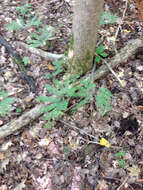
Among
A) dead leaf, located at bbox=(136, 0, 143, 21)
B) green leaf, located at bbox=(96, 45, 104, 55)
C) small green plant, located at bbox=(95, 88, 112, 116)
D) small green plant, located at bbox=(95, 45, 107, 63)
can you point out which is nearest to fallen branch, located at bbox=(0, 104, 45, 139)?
small green plant, located at bbox=(95, 88, 112, 116)

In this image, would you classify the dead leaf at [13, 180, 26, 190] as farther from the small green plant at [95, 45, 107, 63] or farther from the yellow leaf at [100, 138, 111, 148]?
the small green plant at [95, 45, 107, 63]

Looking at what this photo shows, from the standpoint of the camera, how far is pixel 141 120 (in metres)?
3.02

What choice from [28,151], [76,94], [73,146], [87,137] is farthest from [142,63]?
[28,151]

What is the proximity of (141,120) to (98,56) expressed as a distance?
1.34 m

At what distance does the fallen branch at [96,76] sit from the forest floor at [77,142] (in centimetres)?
11

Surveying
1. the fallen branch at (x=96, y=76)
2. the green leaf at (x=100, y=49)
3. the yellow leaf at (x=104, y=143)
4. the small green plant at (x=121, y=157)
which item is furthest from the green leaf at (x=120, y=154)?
the green leaf at (x=100, y=49)

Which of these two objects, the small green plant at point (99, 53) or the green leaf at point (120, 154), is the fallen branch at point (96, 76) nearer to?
the small green plant at point (99, 53)

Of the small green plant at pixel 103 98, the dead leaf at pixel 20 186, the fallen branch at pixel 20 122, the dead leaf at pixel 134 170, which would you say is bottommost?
the dead leaf at pixel 20 186

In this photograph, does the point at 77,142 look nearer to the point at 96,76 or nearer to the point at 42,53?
the point at 96,76

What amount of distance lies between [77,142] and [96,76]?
1.21m

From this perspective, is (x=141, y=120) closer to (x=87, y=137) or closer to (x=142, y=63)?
(x=87, y=137)

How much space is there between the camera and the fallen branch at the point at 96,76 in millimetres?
2924

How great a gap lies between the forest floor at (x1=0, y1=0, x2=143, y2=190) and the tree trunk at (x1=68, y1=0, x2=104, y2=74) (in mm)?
535

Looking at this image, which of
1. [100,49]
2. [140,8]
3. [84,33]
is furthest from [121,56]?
[140,8]
